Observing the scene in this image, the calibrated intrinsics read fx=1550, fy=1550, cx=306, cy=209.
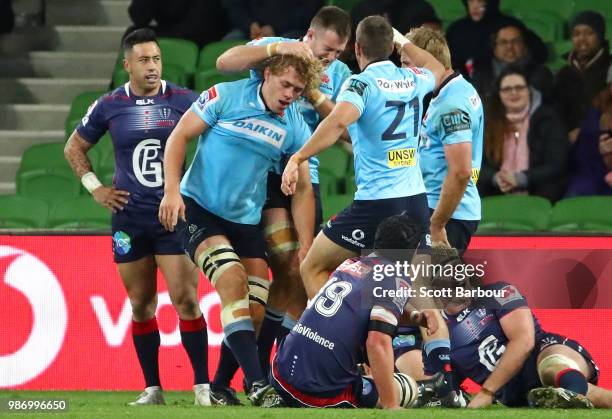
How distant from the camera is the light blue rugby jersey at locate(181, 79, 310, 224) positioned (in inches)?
328

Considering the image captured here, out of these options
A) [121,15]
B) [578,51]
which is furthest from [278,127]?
[121,15]

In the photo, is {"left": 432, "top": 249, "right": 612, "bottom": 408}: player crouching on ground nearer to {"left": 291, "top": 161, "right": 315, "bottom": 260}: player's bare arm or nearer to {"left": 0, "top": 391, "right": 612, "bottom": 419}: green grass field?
{"left": 0, "top": 391, "right": 612, "bottom": 419}: green grass field

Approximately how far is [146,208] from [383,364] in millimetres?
2100

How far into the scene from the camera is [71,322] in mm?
10133

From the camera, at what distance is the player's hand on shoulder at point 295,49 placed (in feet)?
26.7

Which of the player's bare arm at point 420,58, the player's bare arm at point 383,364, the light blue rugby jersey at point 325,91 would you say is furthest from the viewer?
the light blue rugby jersey at point 325,91

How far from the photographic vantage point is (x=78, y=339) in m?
10.1

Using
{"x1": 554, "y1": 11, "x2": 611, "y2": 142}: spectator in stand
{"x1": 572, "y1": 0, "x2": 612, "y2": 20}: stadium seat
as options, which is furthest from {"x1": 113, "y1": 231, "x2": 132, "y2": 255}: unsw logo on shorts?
{"x1": 572, "y1": 0, "x2": 612, "y2": 20}: stadium seat

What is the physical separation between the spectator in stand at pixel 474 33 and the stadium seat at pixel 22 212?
3.44 m

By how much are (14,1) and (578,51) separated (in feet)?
19.8

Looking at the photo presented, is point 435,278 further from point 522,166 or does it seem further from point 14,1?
point 14,1

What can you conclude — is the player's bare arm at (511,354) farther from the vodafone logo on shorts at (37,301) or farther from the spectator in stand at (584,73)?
the spectator in stand at (584,73)

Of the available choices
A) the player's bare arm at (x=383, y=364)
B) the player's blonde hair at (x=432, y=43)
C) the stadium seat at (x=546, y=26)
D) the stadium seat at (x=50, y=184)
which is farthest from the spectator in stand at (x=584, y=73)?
the player's bare arm at (x=383, y=364)

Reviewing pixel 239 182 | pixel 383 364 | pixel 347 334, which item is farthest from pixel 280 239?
pixel 383 364
